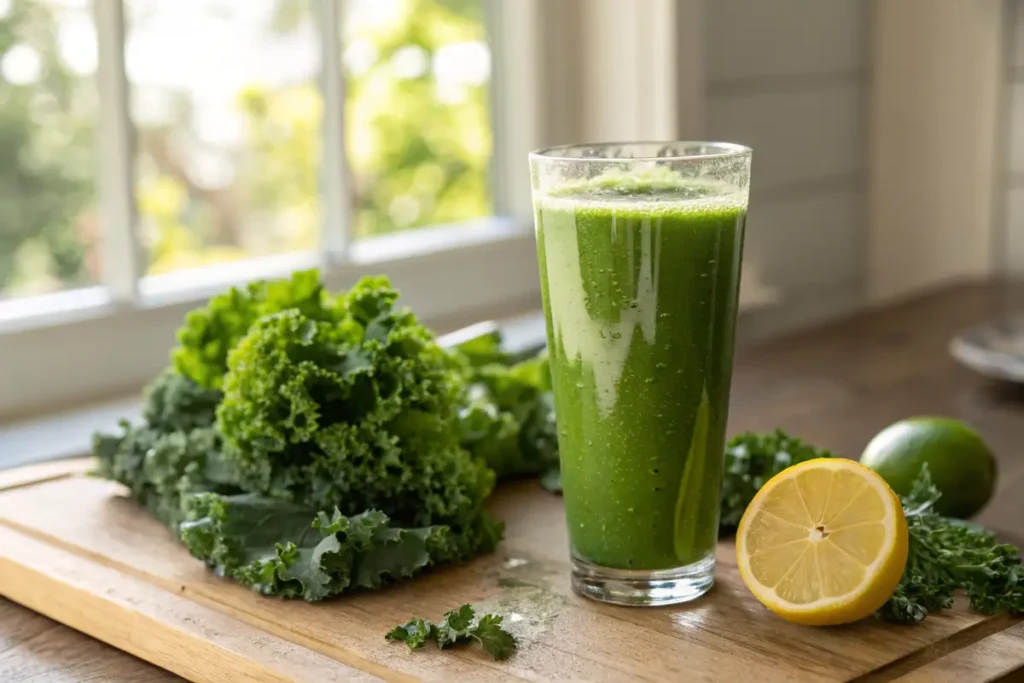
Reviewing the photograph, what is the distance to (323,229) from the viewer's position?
212 cm

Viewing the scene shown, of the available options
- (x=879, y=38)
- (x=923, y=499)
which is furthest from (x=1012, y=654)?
(x=879, y=38)

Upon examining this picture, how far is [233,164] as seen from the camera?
2.04m

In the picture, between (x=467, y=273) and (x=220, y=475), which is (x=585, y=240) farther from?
(x=467, y=273)

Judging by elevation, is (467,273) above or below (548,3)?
below

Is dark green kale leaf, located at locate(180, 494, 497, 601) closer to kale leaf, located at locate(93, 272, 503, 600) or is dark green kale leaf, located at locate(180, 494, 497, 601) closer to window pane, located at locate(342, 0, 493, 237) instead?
kale leaf, located at locate(93, 272, 503, 600)

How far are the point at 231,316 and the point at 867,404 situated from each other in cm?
87

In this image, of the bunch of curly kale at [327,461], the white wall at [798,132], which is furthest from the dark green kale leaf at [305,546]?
the white wall at [798,132]

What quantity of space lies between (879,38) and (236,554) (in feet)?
7.69

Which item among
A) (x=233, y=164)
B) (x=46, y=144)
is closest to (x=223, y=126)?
(x=233, y=164)

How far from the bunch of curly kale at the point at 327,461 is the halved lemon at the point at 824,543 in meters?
0.26

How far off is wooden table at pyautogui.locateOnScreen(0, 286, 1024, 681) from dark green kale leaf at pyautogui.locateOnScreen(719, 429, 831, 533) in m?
0.20

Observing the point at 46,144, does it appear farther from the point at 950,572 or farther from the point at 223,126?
the point at 950,572

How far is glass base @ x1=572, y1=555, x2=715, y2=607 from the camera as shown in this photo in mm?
1012

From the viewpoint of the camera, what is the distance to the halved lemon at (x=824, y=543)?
931mm
